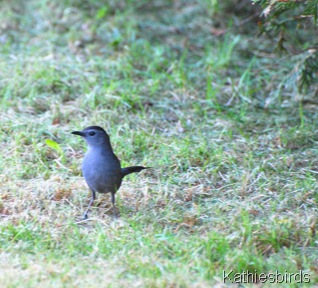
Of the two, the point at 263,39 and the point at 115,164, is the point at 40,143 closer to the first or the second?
the point at 115,164

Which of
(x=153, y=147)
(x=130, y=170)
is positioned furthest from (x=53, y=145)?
(x=130, y=170)

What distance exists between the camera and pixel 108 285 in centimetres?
396

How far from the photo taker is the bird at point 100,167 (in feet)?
15.9

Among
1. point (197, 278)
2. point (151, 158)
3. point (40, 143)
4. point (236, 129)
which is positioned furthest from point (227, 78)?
point (197, 278)

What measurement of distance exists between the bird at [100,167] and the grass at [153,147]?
0.69 feet

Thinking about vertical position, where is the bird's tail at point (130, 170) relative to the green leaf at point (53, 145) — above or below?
below

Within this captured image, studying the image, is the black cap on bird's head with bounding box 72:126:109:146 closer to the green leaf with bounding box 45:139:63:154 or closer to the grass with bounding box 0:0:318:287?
the grass with bounding box 0:0:318:287

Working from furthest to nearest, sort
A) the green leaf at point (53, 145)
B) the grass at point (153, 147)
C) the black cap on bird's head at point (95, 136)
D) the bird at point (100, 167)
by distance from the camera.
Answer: the green leaf at point (53, 145)
the black cap on bird's head at point (95, 136)
the bird at point (100, 167)
the grass at point (153, 147)

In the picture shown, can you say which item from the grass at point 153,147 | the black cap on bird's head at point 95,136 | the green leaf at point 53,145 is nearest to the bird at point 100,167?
the black cap on bird's head at point 95,136

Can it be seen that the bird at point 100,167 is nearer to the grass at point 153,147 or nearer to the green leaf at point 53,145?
the grass at point 153,147

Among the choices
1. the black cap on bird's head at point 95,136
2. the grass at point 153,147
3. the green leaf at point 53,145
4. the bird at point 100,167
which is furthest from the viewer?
the green leaf at point 53,145

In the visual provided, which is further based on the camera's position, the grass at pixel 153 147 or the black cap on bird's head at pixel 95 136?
the black cap on bird's head at pixel 95 136

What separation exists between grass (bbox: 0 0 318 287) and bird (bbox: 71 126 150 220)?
0.69ft

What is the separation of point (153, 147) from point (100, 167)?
46.7 inches
